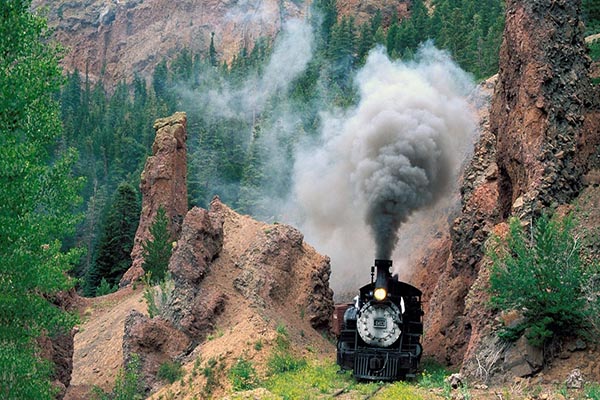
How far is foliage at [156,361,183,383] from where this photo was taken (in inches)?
904

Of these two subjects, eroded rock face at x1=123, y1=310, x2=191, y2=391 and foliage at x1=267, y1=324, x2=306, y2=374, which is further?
eroded rock face at x1=123, y1=310, x2=191, y2=391

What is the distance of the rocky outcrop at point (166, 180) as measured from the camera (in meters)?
42.5

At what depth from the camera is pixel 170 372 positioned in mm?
23078

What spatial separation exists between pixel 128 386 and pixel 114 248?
110ft

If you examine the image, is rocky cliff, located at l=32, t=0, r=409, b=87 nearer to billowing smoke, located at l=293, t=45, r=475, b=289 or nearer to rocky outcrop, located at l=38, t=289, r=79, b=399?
billowing smoke, located at l=293, t=45, r=475, b=289

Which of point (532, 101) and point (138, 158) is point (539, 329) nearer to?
point (532, 101)

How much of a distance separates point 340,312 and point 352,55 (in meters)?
53.7

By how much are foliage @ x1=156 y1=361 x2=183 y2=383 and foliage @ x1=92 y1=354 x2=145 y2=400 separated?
2.12 feet

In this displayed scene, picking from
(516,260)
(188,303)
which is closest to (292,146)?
(188,303)

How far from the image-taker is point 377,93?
95.3 feet

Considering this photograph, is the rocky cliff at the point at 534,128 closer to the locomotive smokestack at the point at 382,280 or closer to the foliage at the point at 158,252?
the locomotive smokestack at the point at 382,280

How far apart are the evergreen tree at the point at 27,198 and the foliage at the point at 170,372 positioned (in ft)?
29.3

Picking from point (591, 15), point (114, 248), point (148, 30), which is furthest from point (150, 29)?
point (591, 15)

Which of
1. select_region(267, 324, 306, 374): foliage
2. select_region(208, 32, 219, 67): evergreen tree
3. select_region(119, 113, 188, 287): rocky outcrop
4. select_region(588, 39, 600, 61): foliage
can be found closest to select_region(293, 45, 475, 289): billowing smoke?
select_region(267, 324, 306, 374): foliage
